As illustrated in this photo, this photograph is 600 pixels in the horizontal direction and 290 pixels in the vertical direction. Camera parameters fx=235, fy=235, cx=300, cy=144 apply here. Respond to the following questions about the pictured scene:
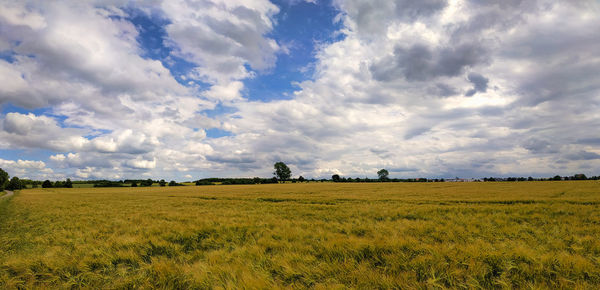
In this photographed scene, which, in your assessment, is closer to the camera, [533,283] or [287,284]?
[533,283]

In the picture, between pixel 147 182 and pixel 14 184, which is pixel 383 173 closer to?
pixel 147 182

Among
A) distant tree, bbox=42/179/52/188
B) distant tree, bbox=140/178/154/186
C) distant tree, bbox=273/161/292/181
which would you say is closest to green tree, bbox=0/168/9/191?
distant tree, bbox=42/179/52/188

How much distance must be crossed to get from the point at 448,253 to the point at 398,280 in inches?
72.1

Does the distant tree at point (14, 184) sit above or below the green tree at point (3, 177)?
below

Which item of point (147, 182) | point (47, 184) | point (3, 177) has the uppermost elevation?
point (3, 177)

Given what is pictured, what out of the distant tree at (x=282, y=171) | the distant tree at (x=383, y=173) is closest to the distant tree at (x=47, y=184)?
the distant tree at (x=282, y=171)

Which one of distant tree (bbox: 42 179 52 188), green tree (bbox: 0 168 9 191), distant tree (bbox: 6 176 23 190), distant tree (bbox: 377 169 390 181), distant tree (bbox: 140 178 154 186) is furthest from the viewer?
distant tree (bbox: 377 169 390 181)

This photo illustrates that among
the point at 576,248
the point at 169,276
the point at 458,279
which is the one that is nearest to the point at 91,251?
the point at 169,276

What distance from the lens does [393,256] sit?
15.1 feet

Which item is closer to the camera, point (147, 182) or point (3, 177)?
point (3, 177)

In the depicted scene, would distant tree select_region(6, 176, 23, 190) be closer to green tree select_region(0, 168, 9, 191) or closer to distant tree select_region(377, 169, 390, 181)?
green tree select_region(0, 168, 9, 191)

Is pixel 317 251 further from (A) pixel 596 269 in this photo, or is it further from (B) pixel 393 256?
(A) pixel 596 269

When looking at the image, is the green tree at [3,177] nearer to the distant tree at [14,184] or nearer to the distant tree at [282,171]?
the distant tree at [14,184]

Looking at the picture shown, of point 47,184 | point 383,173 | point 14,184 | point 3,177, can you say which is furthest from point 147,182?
point 383,173
